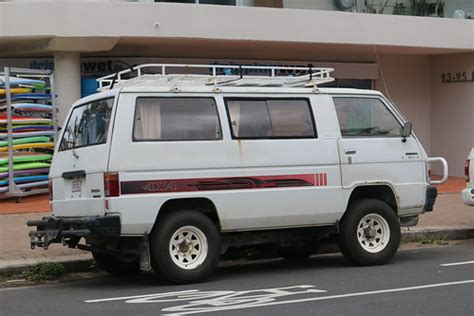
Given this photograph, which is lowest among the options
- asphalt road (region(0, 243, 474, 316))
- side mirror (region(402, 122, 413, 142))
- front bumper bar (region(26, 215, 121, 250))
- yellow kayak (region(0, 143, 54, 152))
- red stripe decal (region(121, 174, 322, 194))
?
asphalt road (region(0, 243, 474, 316))

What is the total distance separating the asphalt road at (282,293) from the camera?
7.05m

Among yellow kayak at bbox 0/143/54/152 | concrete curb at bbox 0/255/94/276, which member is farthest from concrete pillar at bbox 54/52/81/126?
concrete curb at bbox 0/255/94/276

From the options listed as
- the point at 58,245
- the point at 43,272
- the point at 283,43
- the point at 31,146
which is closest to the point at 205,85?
the point at 43,272

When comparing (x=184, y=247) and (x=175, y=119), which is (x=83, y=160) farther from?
(x=184, y=247)

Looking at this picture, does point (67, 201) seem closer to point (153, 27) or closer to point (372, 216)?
point (372, 216)

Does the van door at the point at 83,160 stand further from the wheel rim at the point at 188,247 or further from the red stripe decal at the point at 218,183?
the wheel rim at the point at 188,247

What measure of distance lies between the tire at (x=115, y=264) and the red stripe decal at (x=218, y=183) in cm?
130

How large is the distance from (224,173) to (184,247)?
955 mm

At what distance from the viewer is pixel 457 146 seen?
21109mm

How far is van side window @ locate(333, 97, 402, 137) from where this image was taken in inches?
372

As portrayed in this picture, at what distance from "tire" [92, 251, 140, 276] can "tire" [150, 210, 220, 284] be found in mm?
917

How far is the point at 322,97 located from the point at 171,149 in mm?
2213

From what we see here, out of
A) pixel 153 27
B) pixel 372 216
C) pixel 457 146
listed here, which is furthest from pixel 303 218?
pixel 457 146

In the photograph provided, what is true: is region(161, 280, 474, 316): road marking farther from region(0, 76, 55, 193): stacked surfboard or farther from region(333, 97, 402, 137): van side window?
region(0, 76, 55, 193): stacked surfboard
